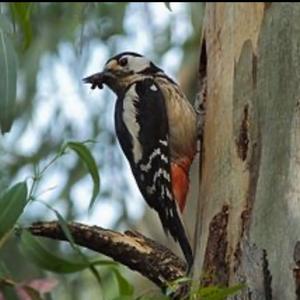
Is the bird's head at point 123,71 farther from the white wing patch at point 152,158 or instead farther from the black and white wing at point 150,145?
the white wing patch at point 152,158

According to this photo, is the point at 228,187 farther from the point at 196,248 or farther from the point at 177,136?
the point at 177,136

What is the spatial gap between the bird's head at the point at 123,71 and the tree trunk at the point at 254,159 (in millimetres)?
653

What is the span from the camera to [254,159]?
1.96 m

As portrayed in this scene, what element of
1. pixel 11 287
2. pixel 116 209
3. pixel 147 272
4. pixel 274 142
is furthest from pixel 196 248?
pixel 116 209

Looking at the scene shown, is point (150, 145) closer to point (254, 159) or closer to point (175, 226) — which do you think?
point (175, 226)

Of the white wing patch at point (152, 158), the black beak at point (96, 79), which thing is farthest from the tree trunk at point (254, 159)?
the black beak at point (96, 79)

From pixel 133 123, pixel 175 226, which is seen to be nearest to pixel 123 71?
pixel 133 123

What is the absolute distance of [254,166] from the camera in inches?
76.7

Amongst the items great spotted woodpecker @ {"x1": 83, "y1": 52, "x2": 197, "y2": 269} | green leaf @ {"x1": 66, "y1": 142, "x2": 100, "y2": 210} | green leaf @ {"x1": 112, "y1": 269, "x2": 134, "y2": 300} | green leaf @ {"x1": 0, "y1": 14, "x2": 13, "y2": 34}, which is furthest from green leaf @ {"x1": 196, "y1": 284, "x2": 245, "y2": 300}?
great spotted woodpecker @ {"x1": 83, "y1": 52, "x2": 197, "y2": 269}

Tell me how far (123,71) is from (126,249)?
3.26 feet

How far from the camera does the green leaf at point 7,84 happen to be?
1.62 m

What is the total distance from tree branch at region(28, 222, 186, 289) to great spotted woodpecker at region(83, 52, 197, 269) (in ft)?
0.77

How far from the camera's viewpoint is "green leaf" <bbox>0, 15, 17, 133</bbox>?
162 centimetres

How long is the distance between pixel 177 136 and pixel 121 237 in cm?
65
